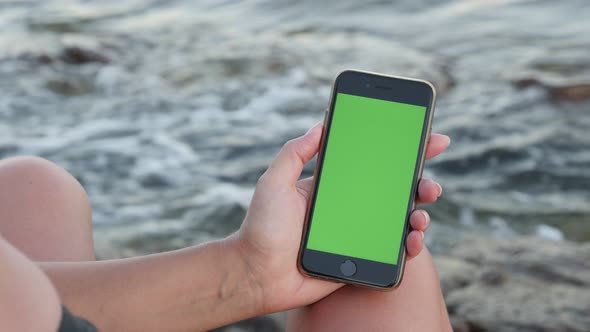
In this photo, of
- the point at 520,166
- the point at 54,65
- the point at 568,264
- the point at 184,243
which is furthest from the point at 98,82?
the point at 568,264

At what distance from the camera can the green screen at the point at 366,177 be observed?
6.19ft

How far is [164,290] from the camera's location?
5.54 feet

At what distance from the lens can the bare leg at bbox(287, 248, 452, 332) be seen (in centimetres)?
167

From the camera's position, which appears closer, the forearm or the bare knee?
the forearm

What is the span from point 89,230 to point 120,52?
6.37 meters

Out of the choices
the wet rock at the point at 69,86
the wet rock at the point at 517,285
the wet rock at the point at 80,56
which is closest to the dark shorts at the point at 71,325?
the wet rock at the point at 517,285

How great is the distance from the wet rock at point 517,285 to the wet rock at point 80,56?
500 centimetres

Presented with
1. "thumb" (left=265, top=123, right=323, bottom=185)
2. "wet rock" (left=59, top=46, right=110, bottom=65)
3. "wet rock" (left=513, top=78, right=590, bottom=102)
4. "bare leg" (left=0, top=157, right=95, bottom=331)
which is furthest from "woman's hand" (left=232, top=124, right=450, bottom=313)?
"wet rock" (left=59, top=46, right=110, bottom=65)

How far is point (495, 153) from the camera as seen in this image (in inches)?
202

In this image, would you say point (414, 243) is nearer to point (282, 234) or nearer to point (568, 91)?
point (282, 234)

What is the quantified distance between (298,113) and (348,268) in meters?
4.39

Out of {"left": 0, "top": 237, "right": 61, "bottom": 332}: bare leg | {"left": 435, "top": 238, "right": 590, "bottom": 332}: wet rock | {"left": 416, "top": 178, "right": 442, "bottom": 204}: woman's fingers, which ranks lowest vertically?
{"left": 435, "top": 238, "right": 590, "bottom": 332}: wet rock

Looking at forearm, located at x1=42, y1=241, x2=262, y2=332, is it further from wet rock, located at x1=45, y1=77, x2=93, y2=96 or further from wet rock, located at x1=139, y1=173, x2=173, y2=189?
wet rock, located at x1=45, y1=77, x2=93, y2=96

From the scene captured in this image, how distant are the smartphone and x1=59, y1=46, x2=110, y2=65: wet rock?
20.2 feet
